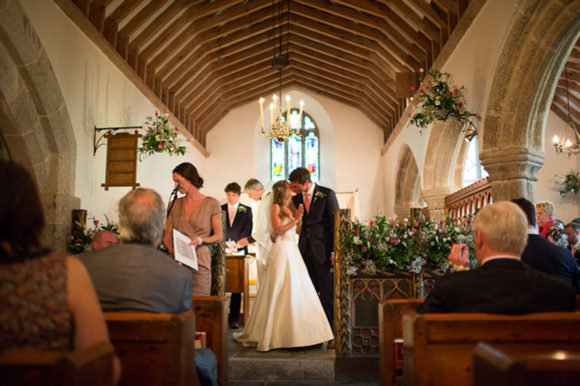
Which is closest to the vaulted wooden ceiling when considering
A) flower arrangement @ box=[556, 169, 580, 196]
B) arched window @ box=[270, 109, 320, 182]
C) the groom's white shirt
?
arched window @ box=[270, 109, 320, 182]

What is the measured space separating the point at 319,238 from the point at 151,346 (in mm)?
2945

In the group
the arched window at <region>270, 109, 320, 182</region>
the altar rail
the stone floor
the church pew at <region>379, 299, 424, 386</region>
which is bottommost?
the stone floor

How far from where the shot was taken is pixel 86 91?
239 inches

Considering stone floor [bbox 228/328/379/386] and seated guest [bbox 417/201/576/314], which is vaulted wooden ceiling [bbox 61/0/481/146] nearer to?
stone floor [bbox 228/328/379/386]

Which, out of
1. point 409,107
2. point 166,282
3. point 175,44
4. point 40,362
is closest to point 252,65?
point 175,44

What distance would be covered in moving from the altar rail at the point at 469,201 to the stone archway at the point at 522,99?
664mm

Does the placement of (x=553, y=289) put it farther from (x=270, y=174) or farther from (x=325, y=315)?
(x=270, y=174)

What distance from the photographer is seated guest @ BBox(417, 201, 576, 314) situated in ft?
5.41

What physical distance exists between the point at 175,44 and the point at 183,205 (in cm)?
543

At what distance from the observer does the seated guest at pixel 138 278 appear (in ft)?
5.51

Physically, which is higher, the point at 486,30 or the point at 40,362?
the point at 486,30

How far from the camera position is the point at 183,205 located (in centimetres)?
382

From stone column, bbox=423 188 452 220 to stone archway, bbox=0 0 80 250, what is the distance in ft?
18.2

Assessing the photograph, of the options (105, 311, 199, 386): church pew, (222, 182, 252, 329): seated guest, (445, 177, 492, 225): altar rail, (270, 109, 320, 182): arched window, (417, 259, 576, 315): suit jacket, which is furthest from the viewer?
(270, 109, 320, 182): arched window
